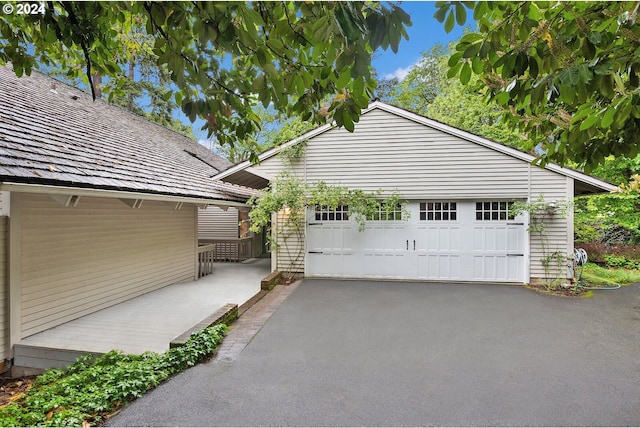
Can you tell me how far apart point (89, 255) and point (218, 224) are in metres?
7.85

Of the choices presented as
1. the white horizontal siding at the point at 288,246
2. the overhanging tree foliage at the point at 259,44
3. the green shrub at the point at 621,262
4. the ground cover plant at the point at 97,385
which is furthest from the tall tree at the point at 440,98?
the ground cover plant at the point at 97,385

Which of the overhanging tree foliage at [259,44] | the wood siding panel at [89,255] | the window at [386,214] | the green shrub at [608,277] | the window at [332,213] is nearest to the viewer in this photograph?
the overhanging tree foliage at [259,44]

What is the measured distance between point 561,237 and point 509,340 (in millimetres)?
4782

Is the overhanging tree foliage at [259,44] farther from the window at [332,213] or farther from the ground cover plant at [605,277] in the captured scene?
the ground cover plant at [605,277]

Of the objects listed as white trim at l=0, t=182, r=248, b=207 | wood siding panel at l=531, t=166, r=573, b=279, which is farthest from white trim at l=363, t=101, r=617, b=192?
white trim at l=0, t=182, r=248, b=207

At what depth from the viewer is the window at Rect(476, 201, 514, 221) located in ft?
26.2

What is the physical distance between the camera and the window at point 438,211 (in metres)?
8.19

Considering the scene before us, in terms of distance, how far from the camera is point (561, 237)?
7723mm

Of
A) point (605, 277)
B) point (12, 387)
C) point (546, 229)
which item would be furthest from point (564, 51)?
point (605, 277)

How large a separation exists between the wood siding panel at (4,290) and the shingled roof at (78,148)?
104cm

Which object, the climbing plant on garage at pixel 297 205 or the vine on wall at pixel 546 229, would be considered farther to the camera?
the climbing plant on garage at pixel 297 205

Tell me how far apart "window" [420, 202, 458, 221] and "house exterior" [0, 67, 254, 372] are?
217 inches

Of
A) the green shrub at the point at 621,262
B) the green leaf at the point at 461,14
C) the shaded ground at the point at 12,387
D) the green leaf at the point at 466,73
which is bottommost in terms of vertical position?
the shaded ground at the point at 12,387

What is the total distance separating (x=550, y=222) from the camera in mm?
7742
